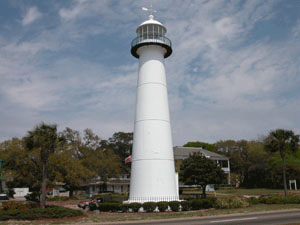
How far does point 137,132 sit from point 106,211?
6.51 metres

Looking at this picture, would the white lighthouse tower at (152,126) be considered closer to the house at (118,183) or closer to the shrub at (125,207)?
the shrub at (125,207)

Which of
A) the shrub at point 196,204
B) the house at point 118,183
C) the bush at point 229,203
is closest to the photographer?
the shrub at point 196,204

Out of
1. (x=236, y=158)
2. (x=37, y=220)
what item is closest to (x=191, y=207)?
(x=37, y=220)

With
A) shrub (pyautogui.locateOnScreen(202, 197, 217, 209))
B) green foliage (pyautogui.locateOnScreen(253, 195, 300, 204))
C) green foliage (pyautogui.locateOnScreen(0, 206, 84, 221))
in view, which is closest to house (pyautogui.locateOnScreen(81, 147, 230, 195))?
green foliage (pyautogui.locateOnScreen(253, 195, 300, 204))

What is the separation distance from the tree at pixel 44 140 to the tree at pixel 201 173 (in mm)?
16721

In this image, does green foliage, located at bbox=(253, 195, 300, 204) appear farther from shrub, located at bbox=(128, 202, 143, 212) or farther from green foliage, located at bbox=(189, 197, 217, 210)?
shrub, located at bbox=(128, 202, 143, 212)

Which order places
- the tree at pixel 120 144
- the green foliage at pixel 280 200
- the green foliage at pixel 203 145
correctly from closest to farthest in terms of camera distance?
the green foliage at pixel 280 200
the tree at pixel 120 144
the green foliage at pixel 203 145

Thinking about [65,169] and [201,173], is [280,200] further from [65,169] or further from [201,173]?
[65,169]

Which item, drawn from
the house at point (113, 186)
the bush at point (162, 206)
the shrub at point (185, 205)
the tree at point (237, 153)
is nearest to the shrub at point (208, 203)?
the shrub at point (185, 205)

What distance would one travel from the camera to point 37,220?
1827 centimetres

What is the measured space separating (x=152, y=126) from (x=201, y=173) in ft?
43.0

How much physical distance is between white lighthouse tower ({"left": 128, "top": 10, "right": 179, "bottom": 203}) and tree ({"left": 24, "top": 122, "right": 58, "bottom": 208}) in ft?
21.6

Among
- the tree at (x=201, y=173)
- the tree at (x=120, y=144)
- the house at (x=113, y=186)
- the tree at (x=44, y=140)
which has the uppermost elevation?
the tree at (x=120, y=144)

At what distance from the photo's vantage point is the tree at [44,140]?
76.7 ft
